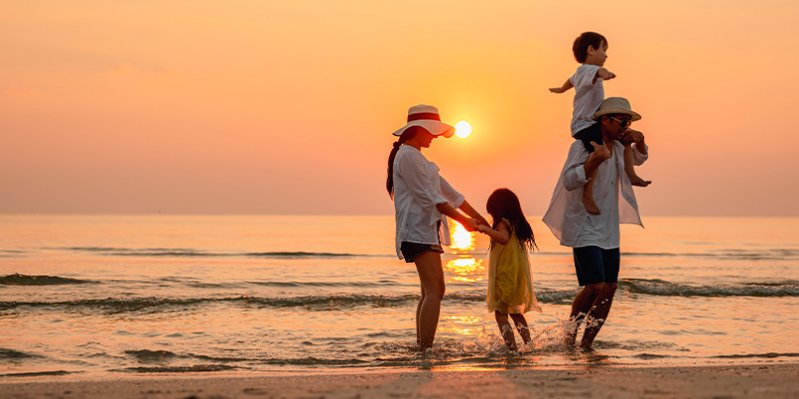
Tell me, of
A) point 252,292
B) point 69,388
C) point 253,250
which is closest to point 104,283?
point 252,292

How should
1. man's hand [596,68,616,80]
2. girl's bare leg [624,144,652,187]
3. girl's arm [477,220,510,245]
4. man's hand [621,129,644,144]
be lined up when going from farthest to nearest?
girl's arm [477,220,510,245], girl's bare leg [624,144,652,187], man's hand [621,129,644,144], man's hand [596,68,616,80]

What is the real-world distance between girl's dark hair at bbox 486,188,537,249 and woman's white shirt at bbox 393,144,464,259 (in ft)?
2.17

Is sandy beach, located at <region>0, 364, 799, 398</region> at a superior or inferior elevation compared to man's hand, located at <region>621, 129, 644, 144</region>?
inferior

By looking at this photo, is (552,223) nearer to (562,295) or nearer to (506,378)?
(506,378)

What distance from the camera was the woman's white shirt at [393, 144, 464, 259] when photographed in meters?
6.88

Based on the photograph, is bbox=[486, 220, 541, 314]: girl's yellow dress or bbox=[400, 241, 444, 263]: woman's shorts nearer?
bbox=[400, 241, 444, 263]: woman's shorts

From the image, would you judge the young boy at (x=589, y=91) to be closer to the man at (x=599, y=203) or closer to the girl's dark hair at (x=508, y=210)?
the man at (x=599, y=203)

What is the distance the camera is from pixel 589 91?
22.4 feet

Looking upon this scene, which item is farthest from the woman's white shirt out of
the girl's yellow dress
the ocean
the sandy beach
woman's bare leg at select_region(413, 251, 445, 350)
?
the sandy beach

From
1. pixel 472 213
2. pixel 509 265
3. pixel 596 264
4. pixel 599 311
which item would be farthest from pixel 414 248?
pixel 599 311

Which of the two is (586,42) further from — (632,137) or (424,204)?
(424,204)

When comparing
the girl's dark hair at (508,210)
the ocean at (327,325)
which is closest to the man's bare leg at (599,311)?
the ocean at (327,325)

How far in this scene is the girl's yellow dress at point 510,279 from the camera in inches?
299

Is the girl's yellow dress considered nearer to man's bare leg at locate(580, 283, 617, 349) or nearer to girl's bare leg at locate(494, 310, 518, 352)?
girl's bare leg at locate(494, 310, 518, 352)
